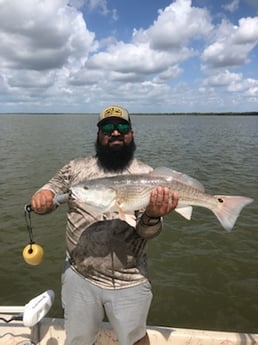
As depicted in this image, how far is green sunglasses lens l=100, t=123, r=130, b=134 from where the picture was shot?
403 centimetres

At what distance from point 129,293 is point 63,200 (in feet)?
3.79

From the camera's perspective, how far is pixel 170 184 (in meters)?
3.63

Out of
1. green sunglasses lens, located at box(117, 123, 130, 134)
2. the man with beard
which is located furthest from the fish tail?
green sunglasses lens, located at box(117, 123, 130, 134)

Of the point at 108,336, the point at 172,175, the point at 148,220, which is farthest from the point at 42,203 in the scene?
the point at 108,336

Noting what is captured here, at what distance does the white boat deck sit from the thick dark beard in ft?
6.99

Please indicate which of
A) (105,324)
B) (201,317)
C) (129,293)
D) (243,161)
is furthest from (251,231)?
(243,161)

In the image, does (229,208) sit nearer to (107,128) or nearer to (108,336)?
(107,128)

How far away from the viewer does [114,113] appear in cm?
402

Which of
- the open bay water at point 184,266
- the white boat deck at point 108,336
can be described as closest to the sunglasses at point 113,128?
the white boat deck at point 108,336

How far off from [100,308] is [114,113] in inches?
81.4

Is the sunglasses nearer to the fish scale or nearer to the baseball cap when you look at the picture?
the baseball cap

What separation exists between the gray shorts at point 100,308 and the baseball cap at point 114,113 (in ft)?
5.58

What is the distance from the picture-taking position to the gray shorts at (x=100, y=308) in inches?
145

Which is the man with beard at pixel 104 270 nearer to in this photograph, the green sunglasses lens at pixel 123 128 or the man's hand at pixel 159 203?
the man's hand at pixel 159 203
